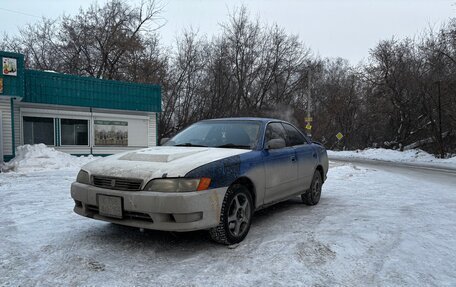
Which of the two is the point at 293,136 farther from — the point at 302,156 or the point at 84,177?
the point at 84,177

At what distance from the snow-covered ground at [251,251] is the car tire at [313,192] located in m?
0.35

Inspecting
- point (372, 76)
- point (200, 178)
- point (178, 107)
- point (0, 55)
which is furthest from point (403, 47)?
point (200, 178)

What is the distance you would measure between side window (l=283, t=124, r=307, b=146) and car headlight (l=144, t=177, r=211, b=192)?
2499mm

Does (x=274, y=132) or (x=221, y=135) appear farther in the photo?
(x=274, y=132)

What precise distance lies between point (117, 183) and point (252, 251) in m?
1.66

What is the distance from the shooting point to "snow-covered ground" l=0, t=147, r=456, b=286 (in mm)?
3188

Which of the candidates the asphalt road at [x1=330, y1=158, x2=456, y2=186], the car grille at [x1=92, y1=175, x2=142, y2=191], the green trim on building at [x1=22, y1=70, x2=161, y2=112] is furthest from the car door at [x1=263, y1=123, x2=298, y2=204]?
the green trim on building at [x1=22, y1=70, x2=161, y2=112]

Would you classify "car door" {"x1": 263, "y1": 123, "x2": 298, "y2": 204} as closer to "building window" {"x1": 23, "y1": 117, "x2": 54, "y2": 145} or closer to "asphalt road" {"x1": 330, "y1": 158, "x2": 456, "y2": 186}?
"asphalt road" {"x1": 330, "y1": 158, "x2": 456, "y2": 186}

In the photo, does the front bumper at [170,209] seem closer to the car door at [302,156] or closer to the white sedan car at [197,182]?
the white sedan car at [197,182]

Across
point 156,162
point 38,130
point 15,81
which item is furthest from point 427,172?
point 38,130

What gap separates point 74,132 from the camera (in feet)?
55.4

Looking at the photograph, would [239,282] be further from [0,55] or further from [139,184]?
[0,55]

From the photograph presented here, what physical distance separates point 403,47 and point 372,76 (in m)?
3.66

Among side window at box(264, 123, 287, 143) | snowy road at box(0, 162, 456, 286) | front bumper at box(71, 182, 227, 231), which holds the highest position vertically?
side window at box(264, 123, 287, 143)
